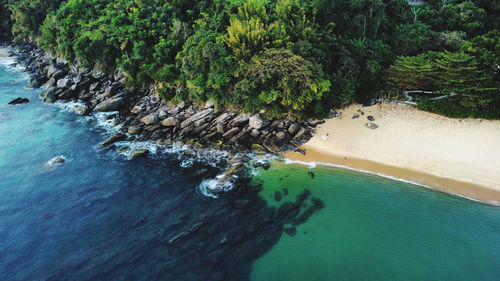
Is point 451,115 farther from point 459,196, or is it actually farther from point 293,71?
point 293,71

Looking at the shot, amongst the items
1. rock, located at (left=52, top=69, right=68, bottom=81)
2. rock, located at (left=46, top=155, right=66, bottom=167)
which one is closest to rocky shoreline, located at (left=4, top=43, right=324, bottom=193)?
rock, located at (left=52, top=69, right=68, bottom=81)

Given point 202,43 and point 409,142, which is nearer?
point 409,142

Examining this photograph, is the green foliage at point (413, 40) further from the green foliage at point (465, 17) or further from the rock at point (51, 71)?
the rock at point (51, 71)

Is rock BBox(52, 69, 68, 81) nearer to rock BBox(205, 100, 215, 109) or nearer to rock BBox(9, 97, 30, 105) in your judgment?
rock BBox(9, 97, 30, 105)

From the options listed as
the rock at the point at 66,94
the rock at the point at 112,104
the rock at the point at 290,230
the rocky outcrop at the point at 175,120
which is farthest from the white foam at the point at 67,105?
the rock at the point at 290,230

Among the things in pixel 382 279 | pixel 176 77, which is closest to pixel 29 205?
pixel 176 77

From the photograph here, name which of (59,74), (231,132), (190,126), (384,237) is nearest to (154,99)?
(190,126)

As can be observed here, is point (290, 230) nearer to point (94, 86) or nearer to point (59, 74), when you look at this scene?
point (94, 86)

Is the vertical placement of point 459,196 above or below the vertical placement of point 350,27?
below
